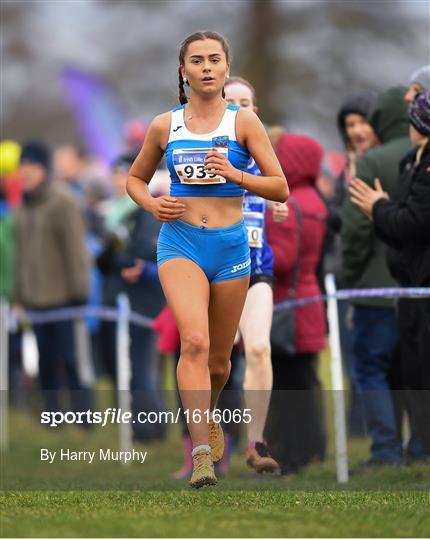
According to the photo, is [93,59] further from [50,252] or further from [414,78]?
[414,78]

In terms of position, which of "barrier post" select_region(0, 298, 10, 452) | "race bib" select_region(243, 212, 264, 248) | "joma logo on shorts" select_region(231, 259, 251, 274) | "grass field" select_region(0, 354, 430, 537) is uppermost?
"race bib" select_region(243, 212, 264, 248)

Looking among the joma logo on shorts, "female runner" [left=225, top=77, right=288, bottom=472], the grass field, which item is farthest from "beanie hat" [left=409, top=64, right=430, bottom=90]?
the joma logo on shorts

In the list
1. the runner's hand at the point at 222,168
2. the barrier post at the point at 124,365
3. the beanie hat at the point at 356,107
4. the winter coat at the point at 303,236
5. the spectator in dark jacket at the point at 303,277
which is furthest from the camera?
the barrier post at the point at 124,365

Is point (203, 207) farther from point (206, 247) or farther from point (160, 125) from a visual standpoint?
point (160, 125)

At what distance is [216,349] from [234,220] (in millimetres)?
666

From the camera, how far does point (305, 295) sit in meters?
11.1

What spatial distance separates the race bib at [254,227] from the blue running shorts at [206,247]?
1237 mm

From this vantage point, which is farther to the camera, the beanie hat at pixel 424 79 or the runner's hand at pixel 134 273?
the runner's hand at pixel 134 273

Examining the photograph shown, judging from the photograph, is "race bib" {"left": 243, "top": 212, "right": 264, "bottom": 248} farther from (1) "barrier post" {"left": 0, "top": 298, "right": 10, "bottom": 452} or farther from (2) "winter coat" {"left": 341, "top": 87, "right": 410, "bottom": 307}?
(1) "barrier post" {"left": 0, "top": 298, "right": 10, "bottom": 452}

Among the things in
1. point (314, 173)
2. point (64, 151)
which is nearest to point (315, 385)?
point (314, 173)

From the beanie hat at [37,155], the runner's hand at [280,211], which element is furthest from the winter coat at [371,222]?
the beanie hat at [37,155]

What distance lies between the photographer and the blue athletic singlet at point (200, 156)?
842cm

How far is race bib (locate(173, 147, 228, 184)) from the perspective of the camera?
27.6 feet

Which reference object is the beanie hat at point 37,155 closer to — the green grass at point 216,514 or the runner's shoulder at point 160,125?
the runner's shoulder at point 160,125
